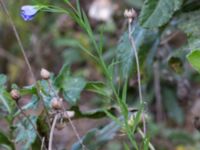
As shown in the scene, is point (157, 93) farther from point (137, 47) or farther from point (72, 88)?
point (72, 88)

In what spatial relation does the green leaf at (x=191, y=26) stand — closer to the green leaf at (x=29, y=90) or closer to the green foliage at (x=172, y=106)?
the green leaf at (x=29, y=90)

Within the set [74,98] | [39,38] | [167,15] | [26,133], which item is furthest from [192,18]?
[39,38]

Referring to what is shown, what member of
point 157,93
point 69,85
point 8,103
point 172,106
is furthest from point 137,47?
point 172,106

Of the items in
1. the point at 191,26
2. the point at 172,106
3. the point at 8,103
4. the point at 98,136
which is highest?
the point at 191,26

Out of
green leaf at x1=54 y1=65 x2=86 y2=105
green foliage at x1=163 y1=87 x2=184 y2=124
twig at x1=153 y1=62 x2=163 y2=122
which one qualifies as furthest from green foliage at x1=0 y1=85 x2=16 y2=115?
green foliage at x1=163 y1=87 x2=184 y2=124

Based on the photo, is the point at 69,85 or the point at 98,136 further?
the point at 98,136

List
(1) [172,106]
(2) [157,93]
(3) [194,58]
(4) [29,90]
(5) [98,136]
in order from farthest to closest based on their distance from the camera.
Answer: (1) [172,106]
(2) [157,93]
(5) [98,136]
(4) [29,90]
(3) [194,58]

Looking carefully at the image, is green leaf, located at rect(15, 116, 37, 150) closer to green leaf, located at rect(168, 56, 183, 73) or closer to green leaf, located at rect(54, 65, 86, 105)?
green leaf, located at rect(54, 65, 86, 105)
